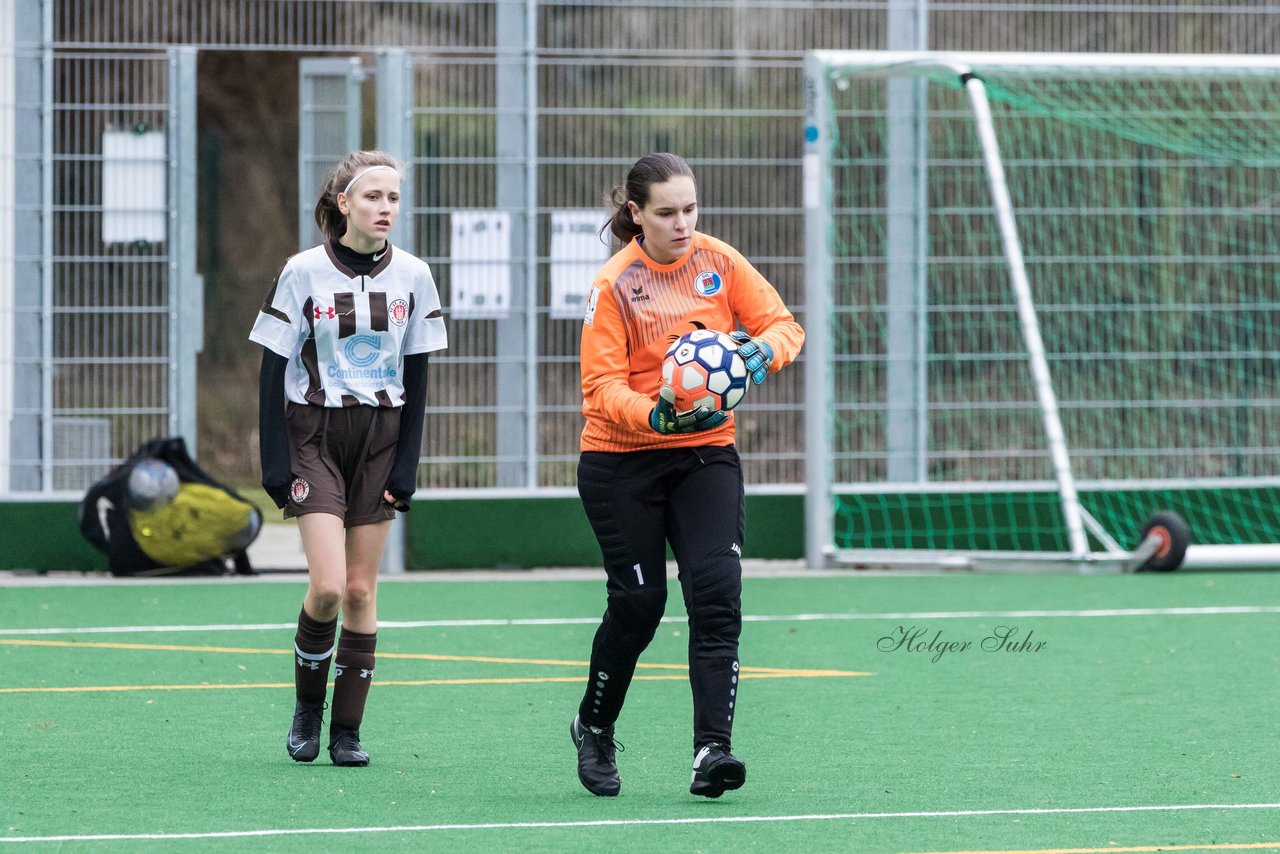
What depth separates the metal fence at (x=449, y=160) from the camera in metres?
11.7

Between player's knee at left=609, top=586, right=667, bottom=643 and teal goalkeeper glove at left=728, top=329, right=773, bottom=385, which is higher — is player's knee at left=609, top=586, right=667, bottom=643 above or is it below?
below

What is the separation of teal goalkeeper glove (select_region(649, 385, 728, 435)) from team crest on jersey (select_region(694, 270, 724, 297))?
405 millimetres

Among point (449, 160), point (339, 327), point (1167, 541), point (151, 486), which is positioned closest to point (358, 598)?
point (339, 327)

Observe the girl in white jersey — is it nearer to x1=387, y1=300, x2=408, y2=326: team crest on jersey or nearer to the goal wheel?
x1=387, y1=300, x2=408, y2=326: team crest on jersey

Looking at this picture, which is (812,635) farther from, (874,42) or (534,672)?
(874,42)

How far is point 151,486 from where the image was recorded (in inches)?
438

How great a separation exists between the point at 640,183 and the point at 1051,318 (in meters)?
7.70

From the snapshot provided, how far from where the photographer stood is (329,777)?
5.75 m

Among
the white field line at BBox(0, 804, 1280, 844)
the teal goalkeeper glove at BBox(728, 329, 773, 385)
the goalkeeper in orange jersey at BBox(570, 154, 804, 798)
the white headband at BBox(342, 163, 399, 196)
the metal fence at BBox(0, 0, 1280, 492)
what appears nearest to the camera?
the white field line at BBox(0, 804, 1280, 844)

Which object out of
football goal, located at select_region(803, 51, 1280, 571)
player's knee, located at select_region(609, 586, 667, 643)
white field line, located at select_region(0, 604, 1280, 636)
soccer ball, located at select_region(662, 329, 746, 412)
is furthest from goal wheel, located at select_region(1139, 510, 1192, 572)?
soccer ball, located at select_region(662, 329, 746, 412)

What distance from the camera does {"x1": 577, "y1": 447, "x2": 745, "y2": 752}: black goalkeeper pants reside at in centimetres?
535

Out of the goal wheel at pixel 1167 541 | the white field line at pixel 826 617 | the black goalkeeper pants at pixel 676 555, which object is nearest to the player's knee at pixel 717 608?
the black goalkeeper pants at pixel 676 555

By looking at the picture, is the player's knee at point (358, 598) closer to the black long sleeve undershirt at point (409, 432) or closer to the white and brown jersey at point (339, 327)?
the black long sleeve undershirt at point (409, 432)

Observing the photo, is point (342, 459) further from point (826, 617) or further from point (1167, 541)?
point (1167, 541)
